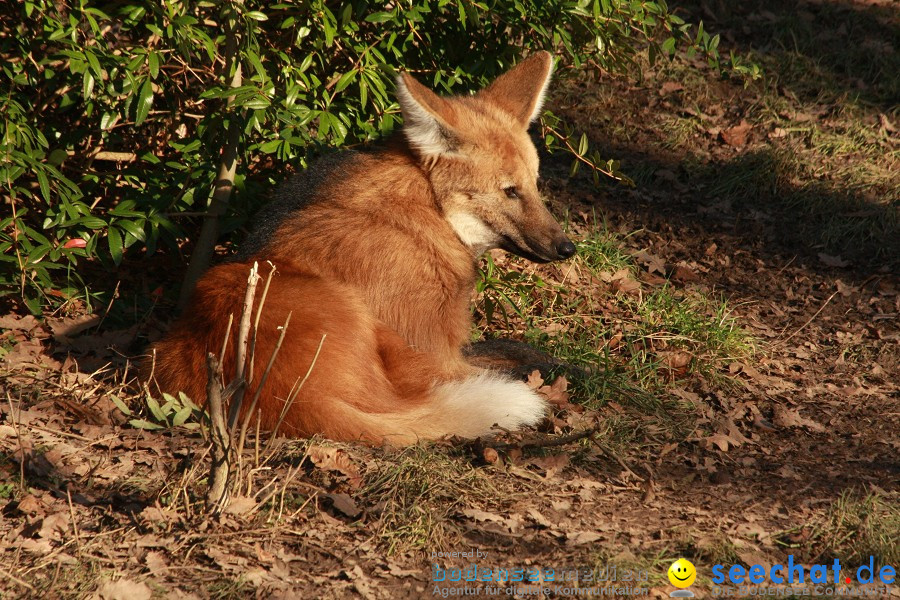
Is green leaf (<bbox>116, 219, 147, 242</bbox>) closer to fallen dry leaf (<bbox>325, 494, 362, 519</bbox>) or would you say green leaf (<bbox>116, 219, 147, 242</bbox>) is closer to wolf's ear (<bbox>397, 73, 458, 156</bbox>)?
wolf's ear (<bbox>397, 73, 458, 156</bbox>)

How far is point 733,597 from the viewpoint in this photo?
259cm

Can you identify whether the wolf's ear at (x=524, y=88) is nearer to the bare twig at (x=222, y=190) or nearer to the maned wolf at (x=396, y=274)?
the maned wolf at (x=396, y=274)

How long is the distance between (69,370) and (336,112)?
84.3 inches

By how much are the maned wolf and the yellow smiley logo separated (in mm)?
1083

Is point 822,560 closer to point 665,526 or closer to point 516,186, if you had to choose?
point 665,526

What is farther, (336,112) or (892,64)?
(892,64)

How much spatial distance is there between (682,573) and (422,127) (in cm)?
247

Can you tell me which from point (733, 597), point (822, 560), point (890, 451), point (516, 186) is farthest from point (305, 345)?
point (890, 451)

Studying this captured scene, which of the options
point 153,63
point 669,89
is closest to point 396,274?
point 153,63

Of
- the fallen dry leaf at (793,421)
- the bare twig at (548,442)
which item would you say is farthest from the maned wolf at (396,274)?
the fallen dry leaf at (793,421)

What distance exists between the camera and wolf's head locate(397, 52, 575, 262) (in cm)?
408

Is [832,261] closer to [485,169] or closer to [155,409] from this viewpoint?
[485,169]

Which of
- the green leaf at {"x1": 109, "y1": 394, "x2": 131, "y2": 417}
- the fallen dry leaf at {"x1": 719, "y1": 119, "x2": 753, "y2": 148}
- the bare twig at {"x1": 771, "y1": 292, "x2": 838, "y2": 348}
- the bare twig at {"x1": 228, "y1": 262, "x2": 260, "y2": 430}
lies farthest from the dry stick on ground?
the fallen dry leaf at {"x1": 719, "y1": 119, "x2": 753, "y2": 148}

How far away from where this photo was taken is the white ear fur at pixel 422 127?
387cm
